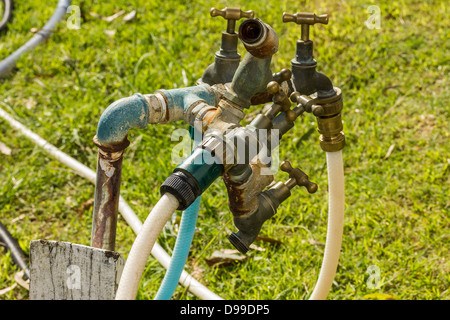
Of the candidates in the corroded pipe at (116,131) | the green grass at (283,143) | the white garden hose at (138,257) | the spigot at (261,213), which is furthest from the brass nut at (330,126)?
the green grass at (283,143)

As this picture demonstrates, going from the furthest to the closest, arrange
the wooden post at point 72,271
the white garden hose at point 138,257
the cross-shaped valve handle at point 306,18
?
the cross-shaped valve handle at point 306,18 < the wooden post at point 72,271 < the white garden hose at point 138,257

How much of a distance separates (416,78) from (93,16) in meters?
2.85

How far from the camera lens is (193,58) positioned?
14.3ft

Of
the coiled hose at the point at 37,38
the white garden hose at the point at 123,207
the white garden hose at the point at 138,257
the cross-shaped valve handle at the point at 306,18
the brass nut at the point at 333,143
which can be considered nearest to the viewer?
the white garden hose at the point at 138,257

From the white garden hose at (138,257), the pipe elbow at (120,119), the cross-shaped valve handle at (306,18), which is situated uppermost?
the cross-shaped valve handle at (306,18)

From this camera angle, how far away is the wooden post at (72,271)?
1.58 meters

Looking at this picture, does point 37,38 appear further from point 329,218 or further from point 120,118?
point 329,218

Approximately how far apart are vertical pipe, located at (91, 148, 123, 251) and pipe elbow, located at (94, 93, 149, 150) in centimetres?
6

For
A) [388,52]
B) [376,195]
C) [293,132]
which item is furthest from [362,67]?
[376,195]

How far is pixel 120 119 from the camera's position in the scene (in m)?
1.75

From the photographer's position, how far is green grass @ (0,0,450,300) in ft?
9.66

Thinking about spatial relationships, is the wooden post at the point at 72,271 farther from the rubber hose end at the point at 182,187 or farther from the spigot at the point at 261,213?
the spigot at the point at 261,213

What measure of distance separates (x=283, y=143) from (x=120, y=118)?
2.08 meters

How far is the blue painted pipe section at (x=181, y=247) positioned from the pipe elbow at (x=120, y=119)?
0.45m
